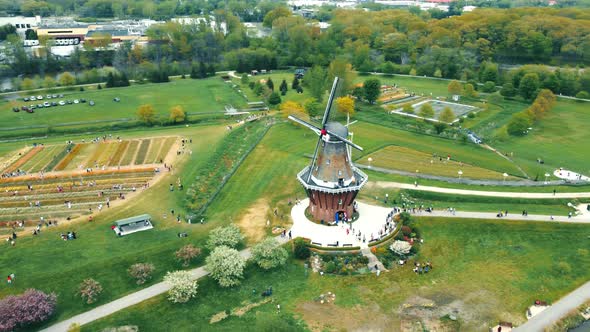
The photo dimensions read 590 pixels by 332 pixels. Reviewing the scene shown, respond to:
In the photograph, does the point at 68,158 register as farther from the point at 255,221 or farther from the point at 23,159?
the point at 255,221

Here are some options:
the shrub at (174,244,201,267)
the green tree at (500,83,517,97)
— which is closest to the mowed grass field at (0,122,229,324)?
the shrub at (174,244,201,267)

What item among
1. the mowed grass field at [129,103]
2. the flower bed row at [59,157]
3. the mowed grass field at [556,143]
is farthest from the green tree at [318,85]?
the flower bed row at [59,157]

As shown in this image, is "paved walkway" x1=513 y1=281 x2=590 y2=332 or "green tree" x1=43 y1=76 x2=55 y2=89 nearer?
"paved walkway" x1=513 y1=281 x2=590 y2=332

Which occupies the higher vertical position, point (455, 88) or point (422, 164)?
point (455, 88)

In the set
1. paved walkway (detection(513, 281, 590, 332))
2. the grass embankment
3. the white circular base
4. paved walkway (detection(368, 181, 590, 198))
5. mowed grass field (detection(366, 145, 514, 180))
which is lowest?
paved walkway (detection(513, 281, 590, 332))

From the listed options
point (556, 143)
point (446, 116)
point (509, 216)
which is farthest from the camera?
point (446, 116)

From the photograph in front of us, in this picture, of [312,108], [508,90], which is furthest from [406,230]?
[508,90]

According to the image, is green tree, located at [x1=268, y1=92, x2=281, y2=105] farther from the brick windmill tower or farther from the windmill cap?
the windmill cap
